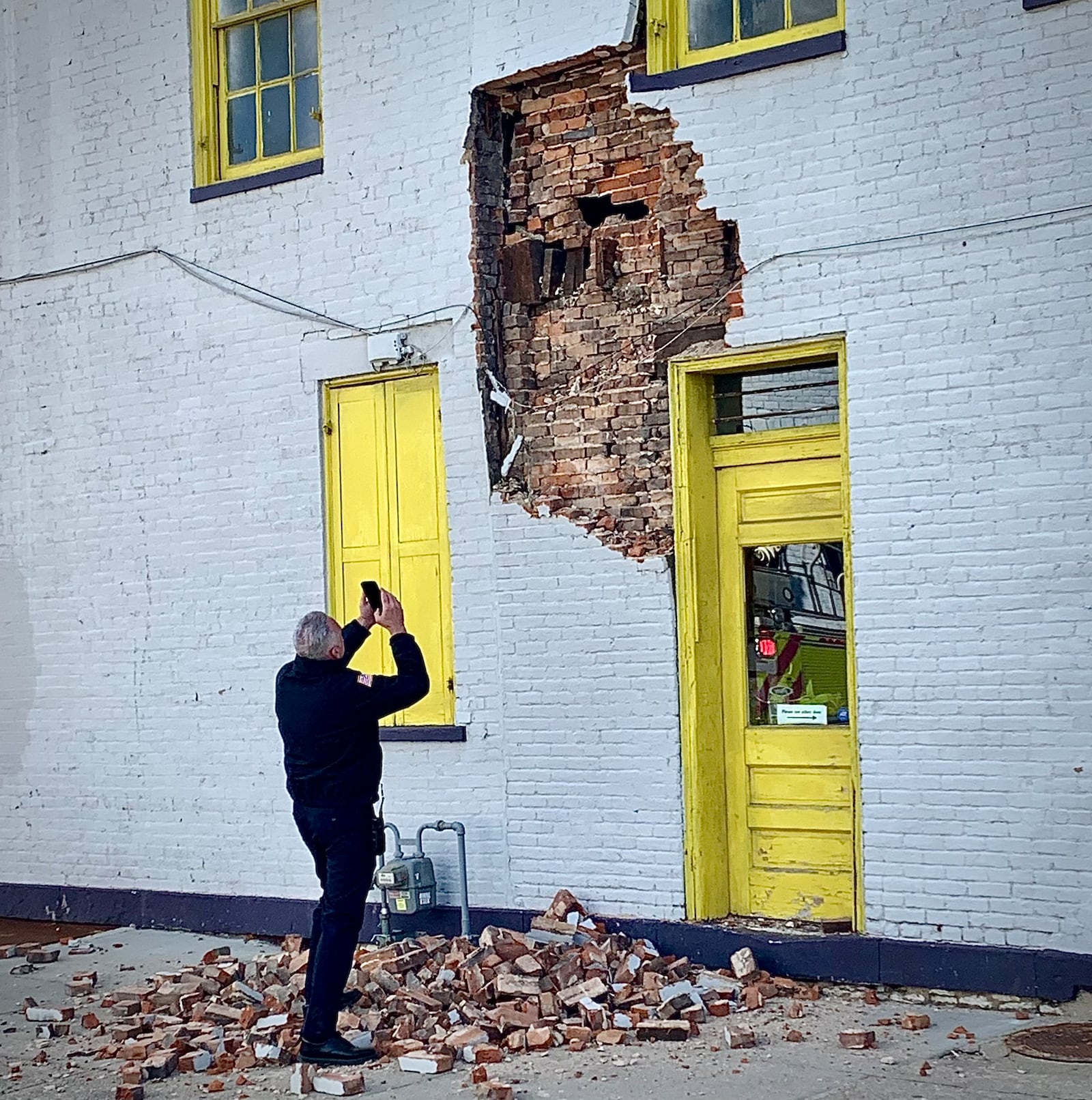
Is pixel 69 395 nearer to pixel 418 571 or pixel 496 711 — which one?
pixel 418 571

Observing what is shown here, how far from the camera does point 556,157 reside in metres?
9.77

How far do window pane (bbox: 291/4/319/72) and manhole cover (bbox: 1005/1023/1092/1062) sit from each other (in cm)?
729

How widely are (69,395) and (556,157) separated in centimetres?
419

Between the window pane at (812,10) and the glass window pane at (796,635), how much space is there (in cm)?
276

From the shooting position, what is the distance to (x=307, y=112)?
10.9 metres

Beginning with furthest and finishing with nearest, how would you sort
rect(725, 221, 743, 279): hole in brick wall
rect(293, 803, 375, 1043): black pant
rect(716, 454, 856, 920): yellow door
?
1. rect(725, 221, 743, 279): hole in brick wall
2. rect(716, 454, 856, 920): yellow door
3. rect(293, 803, 375, 1043): black pant

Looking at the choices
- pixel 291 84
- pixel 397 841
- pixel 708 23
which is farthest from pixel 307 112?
pixel 397 841

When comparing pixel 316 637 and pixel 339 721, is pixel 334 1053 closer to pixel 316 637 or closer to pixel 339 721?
pixel 339 721

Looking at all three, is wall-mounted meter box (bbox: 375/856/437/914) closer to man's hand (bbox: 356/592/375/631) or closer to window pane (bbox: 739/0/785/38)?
man's hand (bbox: 356/592/375/631)

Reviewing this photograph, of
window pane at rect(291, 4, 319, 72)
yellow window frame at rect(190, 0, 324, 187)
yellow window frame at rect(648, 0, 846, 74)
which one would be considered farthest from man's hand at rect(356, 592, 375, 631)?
window pane at rect(291, 4, 319, 72)

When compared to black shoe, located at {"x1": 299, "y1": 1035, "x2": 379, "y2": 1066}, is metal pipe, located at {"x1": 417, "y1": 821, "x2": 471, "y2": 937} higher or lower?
higher

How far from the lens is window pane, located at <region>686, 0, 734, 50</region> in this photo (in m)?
9.03

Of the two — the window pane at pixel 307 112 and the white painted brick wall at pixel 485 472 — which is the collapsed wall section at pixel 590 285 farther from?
the window pane at pixel 307 112

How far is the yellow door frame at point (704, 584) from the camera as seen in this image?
8961 mm
